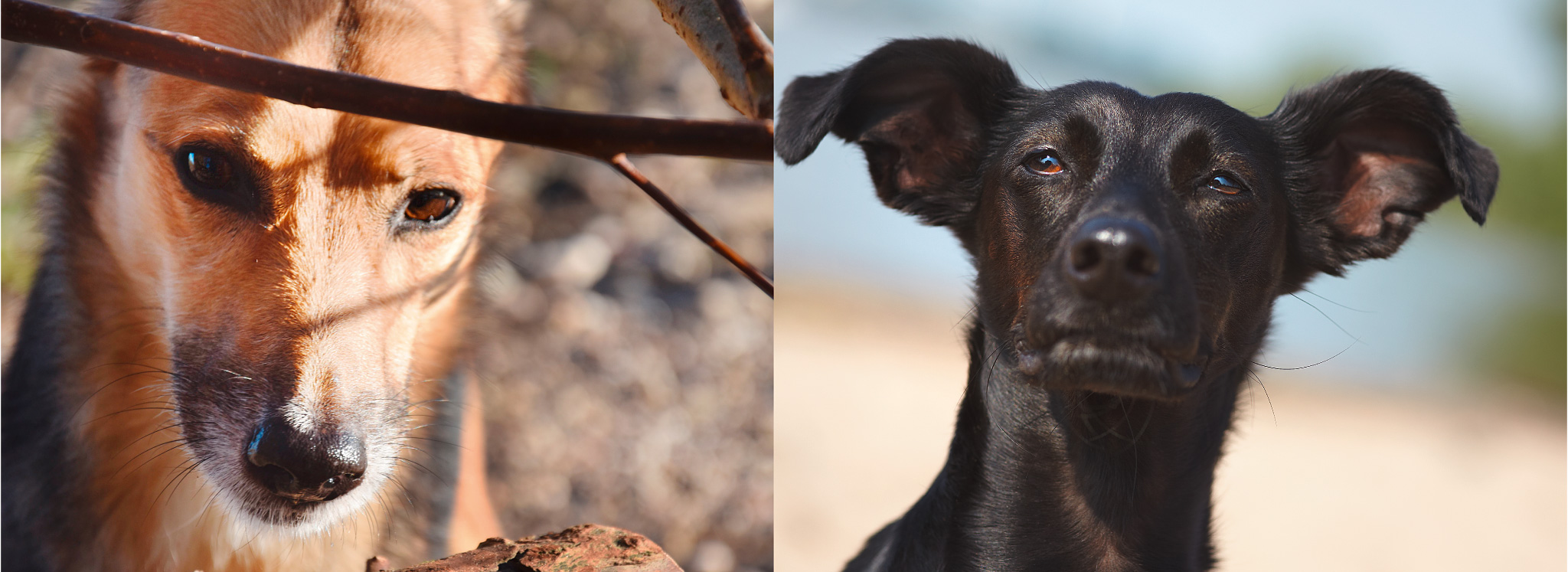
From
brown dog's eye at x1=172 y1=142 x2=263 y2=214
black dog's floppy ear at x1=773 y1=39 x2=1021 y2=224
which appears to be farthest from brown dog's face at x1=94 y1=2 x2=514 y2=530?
black dog's floppy ear at x1=773 y1=39 x2=1021 y2=224

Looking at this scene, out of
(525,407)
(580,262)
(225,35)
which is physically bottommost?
(525,407)

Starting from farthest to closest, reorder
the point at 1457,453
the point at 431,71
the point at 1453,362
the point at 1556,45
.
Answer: the point at 1457,453 < the point at 1453,362 < the point at 1556,45 < the point at 431,71

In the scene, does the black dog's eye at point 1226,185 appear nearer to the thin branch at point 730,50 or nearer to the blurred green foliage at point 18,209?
the thin branch at point 730,50

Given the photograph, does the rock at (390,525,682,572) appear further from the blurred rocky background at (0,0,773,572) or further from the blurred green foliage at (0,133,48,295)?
the blurred green foliage at (0,133,48,295)

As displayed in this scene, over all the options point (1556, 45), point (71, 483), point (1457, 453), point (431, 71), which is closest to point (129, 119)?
point (431, 71)

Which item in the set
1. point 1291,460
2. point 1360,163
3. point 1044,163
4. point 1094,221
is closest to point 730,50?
point 1044,163

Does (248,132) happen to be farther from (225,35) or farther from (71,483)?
(71,483)

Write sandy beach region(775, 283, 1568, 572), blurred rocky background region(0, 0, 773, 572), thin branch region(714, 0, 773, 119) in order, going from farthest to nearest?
sandy beach region(775, 283, 1568, 572) < blurred rocky background region(0, 0, 773, 572) < thin branch region(714, 0, 773, 119)
